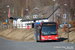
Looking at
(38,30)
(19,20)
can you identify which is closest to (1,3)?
(38,30)

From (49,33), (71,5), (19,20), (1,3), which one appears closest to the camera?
(49,33)

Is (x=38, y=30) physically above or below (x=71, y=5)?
below

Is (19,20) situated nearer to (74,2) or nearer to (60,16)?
(60,16)

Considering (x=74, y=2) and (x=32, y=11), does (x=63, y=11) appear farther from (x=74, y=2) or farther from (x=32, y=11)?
(x=32, y=11)

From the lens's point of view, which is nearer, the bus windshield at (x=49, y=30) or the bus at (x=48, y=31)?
the bus at (x=48, y=31)

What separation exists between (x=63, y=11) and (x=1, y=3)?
27.1m

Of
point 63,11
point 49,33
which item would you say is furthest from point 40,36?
point 63,11

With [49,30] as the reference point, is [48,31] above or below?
below

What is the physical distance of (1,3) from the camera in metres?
54.8

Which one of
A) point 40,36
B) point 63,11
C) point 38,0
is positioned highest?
point 38,0

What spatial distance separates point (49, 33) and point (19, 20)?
218 feet

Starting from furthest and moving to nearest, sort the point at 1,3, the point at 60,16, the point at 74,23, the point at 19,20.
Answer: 1. the point at 19,20
2. the point at 60,16
3. the point at 1,3
4. the point at 74,23

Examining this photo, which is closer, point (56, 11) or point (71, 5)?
point (71, 5)

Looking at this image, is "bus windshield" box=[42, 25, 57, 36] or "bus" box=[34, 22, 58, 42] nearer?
"bus" box=[34, 22, 58, 42]
